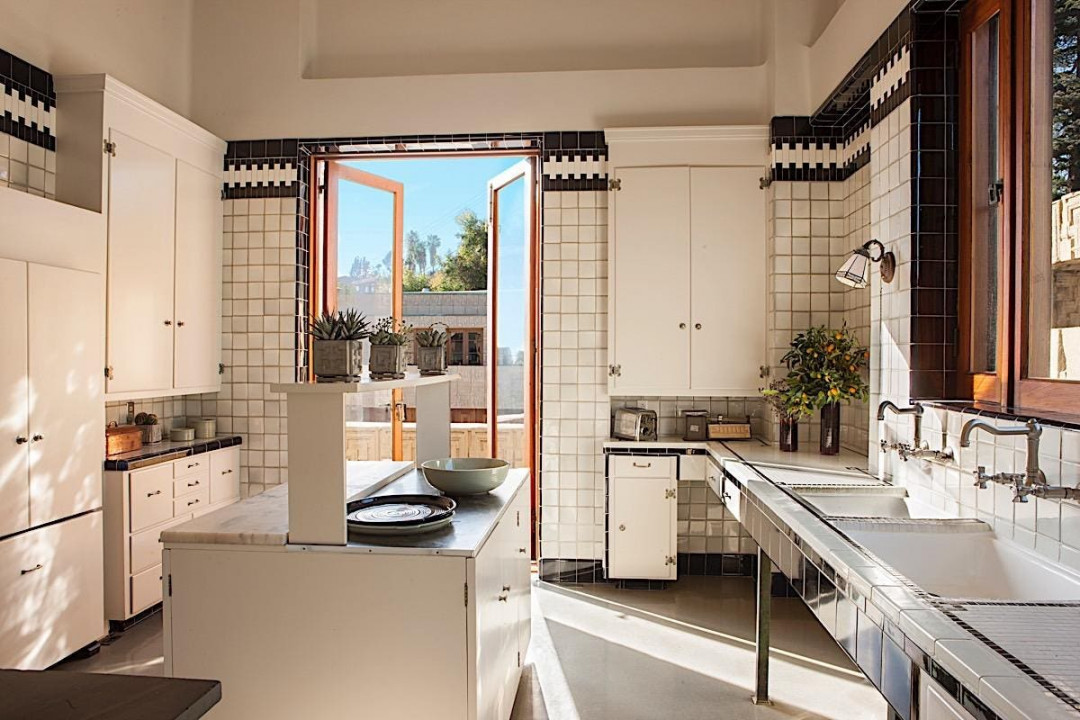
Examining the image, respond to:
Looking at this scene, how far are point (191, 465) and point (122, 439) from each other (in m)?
0.37

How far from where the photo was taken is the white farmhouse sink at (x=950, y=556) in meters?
1.89

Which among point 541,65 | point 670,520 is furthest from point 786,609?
point 541,65

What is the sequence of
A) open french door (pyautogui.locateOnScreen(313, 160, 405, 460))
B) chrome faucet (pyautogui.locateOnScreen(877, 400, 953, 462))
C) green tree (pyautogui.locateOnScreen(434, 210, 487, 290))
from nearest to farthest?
chrome faucet (pyautogui.locateOnScreen(877, 400, 953, 462))
open french door (pyautogui.locateOnScreen(313, 160, 405, 460))
green tree (pyautogui.locateOnScreen(434, 210, 487, 290))

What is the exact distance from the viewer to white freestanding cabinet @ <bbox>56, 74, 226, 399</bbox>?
3523mm

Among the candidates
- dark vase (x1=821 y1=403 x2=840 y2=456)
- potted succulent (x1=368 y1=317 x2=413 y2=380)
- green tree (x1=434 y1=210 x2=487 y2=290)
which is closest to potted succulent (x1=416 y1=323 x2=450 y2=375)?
potted succulent (x1=368 y1=317 x2=413 y2=380)

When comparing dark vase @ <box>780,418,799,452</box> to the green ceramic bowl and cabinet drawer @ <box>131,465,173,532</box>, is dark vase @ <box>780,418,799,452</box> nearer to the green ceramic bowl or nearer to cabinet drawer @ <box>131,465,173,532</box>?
the green ceramic bowl

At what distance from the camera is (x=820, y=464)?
3330 mm

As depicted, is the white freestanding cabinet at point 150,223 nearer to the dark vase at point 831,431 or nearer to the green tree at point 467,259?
the green tree at point 467,259

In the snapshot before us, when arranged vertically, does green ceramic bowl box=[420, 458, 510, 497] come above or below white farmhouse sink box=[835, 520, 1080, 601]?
above

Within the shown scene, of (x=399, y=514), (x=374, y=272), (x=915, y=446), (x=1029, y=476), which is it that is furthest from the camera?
Result: (x=374, y=272)

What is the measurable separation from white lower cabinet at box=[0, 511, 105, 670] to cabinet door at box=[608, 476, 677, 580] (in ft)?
8.42

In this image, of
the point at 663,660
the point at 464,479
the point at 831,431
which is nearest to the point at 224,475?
the point at 464,479

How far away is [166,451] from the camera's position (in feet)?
12.3

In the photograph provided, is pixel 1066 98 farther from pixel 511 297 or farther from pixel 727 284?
pixel 511 297
